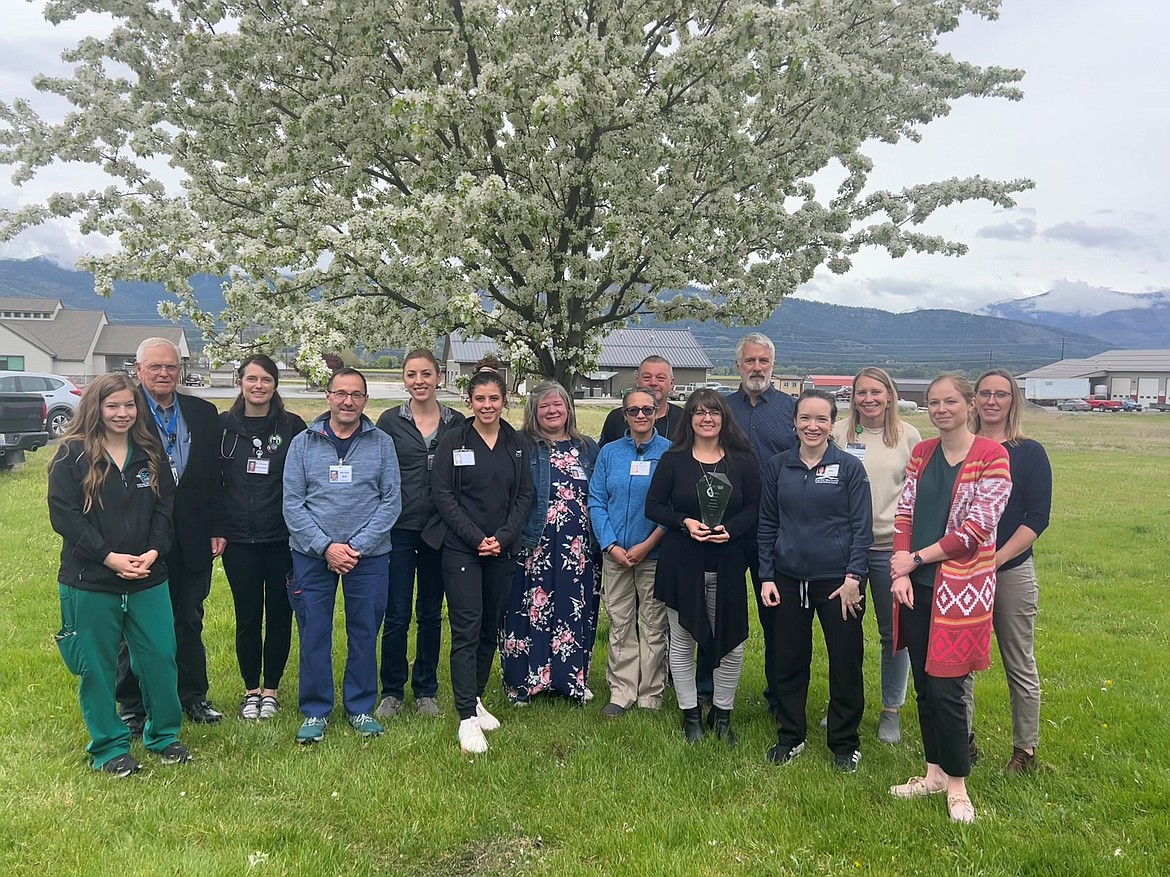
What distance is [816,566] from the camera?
193 inches

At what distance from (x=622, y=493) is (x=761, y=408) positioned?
4.40ft

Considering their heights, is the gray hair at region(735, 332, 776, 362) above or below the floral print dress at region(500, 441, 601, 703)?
above

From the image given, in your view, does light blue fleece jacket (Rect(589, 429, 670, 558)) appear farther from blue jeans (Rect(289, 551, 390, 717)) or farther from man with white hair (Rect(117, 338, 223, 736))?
man with white hair (Rect(117, 338, 223, 736))

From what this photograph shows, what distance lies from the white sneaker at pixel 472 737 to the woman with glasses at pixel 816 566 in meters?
1.98

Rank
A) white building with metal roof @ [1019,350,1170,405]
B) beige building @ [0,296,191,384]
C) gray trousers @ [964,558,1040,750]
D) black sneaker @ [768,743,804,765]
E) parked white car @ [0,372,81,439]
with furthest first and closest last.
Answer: white building with metal roof @ [1019,350,1170,405] → beige building @ [0,296,191,384] → parked white car @ [0,372,81,439] → black sneaker @ [768,743,804,765] → gray trousers @ [964,558,1040,750]

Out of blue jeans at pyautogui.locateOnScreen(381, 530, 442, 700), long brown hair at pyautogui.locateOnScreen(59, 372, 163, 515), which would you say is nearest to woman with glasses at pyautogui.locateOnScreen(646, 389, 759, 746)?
blue jeans at pyautogui.locateOnScreen(381, 530, 442, 700)

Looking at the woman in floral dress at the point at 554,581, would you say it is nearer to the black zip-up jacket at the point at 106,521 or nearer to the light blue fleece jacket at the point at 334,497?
the light blue fleece jacket at the point at 334,497

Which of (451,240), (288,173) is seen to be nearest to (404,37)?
(288,173)

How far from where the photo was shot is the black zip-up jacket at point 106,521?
14.5 feet

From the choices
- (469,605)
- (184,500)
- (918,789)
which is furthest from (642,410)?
(184,500)

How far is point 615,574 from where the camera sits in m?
6.03

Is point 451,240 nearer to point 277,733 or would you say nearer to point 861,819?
point 277,733

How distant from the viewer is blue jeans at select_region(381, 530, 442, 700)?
582cm

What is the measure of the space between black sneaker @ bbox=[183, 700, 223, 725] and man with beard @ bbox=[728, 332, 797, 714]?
4198 mm
